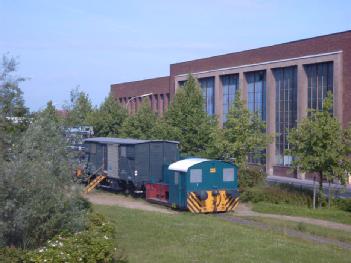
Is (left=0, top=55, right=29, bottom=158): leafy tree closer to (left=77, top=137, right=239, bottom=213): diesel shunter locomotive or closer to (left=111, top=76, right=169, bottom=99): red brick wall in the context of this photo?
(left=77, top=137, right=239, bottom=213): diesel shunter locomotive

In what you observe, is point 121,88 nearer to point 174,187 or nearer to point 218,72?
point 218,72

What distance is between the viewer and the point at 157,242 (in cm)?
1591

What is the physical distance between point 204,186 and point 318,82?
981 inches

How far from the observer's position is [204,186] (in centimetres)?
2773

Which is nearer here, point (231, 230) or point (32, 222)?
point (32, 222)

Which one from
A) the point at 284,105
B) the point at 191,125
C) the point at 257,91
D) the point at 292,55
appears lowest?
the point at 191,125

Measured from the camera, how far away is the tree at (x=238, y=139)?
35.2 metres

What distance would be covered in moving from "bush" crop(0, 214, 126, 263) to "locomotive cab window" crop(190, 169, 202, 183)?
15352mm

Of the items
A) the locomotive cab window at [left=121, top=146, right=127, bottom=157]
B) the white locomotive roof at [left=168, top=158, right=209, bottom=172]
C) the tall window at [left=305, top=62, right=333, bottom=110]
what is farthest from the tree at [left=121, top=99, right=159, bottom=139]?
the white locomotive roof at [left=168, top=158, right=209, bottom=172]

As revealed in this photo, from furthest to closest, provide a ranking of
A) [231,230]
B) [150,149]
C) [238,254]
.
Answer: [150,149] → [231,230] → [238,254]

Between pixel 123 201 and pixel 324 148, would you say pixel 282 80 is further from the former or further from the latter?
pixel 123 201

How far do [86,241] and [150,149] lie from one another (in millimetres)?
22540

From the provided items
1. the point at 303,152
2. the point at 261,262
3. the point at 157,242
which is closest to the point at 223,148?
the point at 303,152

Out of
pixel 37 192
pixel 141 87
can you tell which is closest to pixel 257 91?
pixel 141 87
